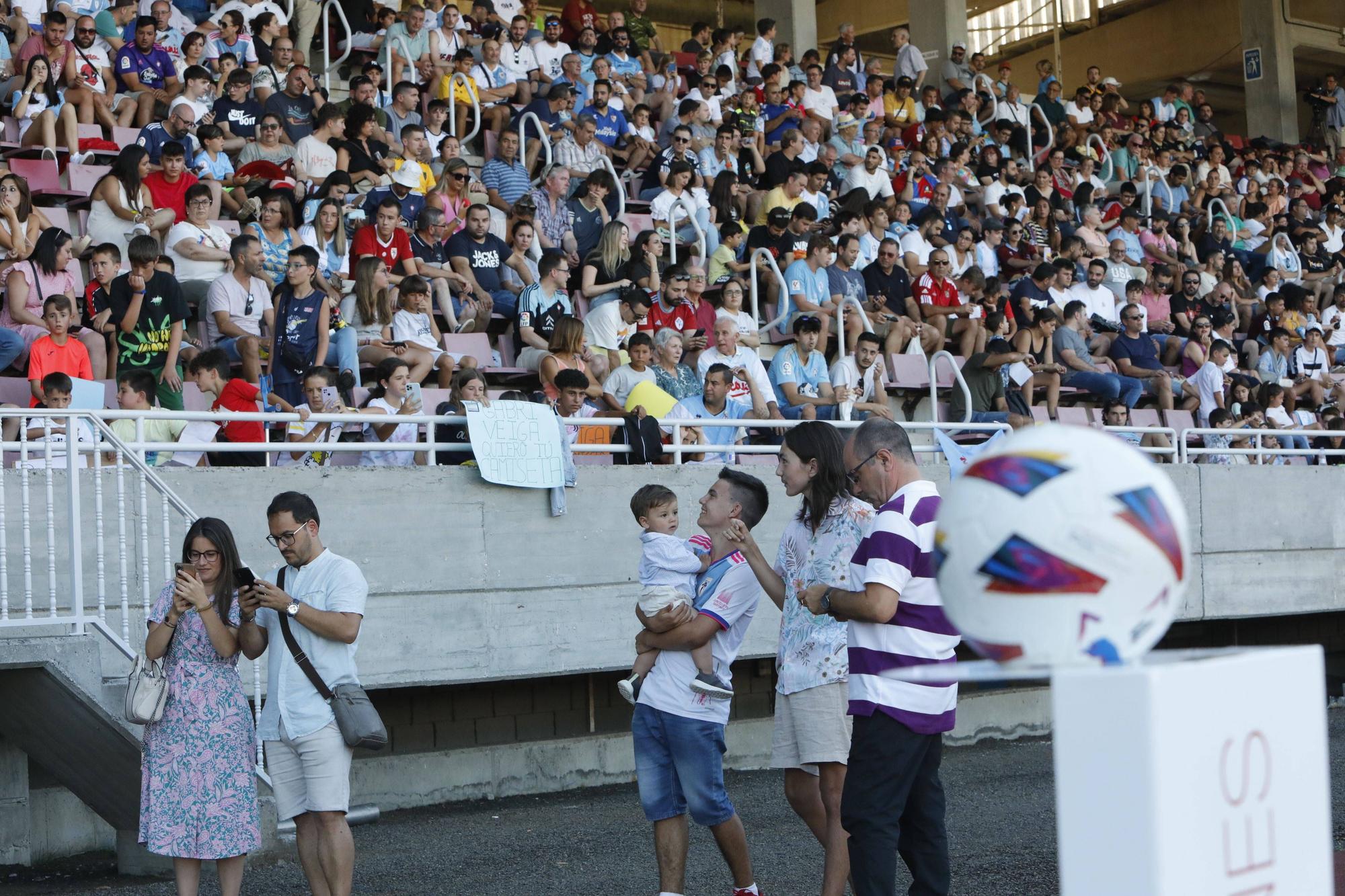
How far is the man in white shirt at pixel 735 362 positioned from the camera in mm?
10781

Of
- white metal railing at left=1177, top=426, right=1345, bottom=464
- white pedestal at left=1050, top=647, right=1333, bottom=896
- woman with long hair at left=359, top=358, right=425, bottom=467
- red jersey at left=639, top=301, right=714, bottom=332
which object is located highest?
red jersey at left=639, top=301, right=714, bottom=332

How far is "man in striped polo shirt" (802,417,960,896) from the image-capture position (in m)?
4.32

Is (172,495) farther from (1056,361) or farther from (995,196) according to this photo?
(995,196)

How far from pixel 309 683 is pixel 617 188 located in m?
8.32

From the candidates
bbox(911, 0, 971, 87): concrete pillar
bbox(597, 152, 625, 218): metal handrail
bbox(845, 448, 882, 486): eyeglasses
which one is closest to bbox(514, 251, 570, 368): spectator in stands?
bbox(597, 152, 625, 218): metal handrail

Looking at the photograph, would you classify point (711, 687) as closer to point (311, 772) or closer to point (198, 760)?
point (311, 772)

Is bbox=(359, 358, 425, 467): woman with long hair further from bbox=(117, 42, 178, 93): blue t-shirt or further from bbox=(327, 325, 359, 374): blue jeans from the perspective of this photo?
bbox=(117, 42, 178, 93): blue t-shirt

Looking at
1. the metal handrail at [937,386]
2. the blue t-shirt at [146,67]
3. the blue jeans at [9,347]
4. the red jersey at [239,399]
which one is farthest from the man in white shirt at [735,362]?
the blue t-shirt at [146,67]

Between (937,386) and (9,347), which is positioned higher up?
(9,347)

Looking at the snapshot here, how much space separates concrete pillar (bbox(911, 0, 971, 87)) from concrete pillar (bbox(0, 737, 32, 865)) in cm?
1583

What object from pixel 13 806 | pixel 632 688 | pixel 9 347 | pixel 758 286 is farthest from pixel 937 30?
pixel 632 688

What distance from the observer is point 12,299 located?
8961 mm

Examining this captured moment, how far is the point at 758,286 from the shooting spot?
12883mm

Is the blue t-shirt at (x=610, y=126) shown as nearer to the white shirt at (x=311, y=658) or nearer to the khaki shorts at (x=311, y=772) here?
the white shirt at (x=311, y=658)
